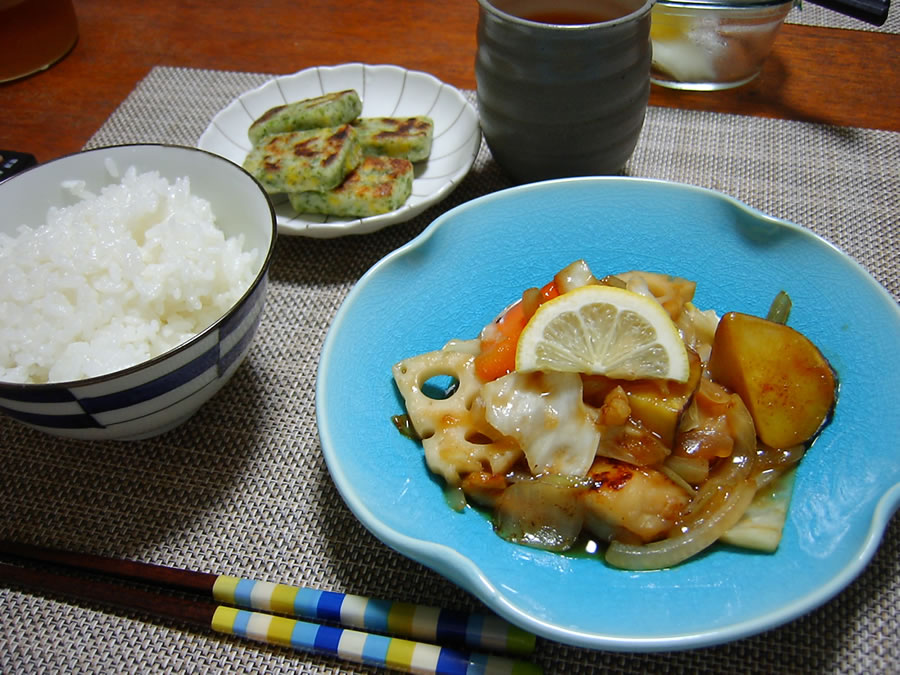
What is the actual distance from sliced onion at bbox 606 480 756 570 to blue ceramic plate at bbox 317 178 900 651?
19 millimetres

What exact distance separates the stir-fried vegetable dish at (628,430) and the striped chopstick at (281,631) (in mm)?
216

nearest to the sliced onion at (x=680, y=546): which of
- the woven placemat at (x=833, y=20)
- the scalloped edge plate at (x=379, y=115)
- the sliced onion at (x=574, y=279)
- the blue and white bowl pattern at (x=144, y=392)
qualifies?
the sliced onion at (x=574, y=279)

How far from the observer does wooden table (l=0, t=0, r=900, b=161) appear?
7.57 feet

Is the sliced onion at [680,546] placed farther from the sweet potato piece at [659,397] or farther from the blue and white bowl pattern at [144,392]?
the blue and white bowl pattern at [144,392]

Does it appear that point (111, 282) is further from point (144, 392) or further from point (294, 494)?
point (294, 494)

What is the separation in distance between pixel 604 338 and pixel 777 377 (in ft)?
1.11

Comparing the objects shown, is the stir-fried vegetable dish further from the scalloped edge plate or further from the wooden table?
the wooden table

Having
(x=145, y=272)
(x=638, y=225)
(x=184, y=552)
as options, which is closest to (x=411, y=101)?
(x=638, y=225)

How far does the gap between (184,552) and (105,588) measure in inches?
5.7

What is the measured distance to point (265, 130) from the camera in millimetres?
2031

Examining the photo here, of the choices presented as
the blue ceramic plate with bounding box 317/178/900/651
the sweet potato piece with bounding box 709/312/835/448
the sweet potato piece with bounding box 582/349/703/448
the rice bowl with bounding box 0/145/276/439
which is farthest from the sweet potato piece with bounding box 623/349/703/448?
the rice bowl with bounding box 0/145/276/439

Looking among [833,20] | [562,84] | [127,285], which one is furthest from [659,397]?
[833,20]

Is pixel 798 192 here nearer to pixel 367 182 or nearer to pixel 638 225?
pixel 638 225

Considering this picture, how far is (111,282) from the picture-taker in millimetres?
1368
